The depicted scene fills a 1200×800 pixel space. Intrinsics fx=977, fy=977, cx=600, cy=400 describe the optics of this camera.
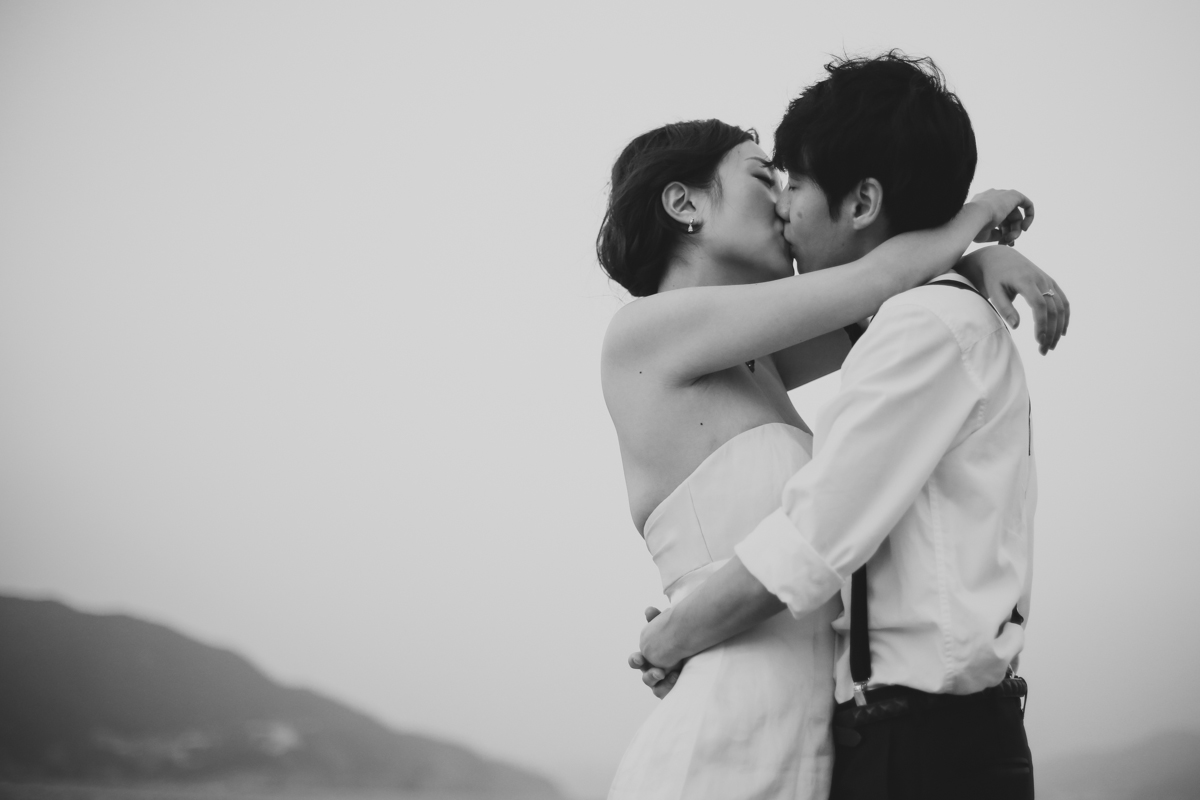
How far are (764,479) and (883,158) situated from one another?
0.41 metres

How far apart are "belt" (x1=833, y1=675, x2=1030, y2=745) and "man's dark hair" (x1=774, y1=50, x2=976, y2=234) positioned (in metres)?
0.56

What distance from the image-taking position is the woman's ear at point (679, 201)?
145 cm

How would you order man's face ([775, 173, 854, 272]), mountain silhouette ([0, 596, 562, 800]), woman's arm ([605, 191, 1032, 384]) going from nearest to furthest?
1. woman's arm ([605, 191, 1032, 384])
2. man's face ([775, 173, 854, 272])
3. mountain silhouette ([0, 596, 562, 800])

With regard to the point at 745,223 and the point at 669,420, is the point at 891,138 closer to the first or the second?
the point at 745,223

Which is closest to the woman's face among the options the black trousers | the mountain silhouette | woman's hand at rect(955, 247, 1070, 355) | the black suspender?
woman's hand at rect(955, 247, 1070, 355)

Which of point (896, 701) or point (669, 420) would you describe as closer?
point (896, 701)

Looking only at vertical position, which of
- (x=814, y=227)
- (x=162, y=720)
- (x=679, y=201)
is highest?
(x=679, y=201)

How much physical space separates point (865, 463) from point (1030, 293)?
1.08 ft

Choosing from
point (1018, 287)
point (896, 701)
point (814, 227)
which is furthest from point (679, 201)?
point (896, 701)

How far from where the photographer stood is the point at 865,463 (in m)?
0.92

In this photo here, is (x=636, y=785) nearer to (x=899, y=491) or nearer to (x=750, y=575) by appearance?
(x=750, y=575)

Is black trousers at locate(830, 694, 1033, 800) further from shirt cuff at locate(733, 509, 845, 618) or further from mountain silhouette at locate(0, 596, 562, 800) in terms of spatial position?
mountain silhouette at locate(0, 596, 562, 800)

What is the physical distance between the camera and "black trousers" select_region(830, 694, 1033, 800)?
3.11 feet

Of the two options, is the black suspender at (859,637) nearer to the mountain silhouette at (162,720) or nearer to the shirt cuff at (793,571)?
the shirt cuff at (793,571)
